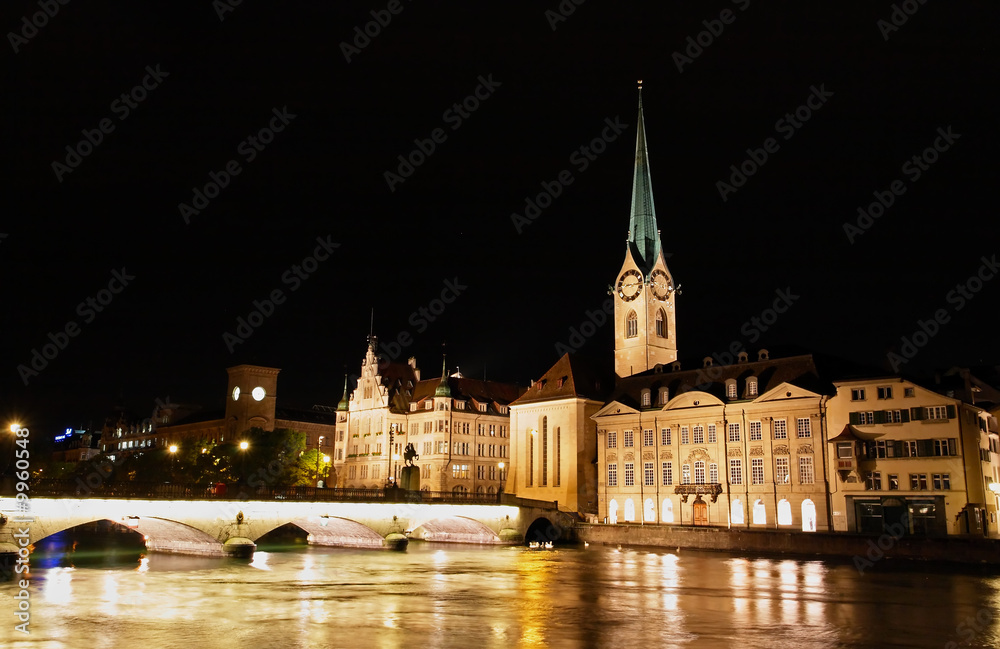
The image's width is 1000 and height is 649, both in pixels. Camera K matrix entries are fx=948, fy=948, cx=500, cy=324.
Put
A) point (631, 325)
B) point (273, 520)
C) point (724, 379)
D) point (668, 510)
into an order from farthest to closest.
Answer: point (631, 325), point (724, 379), point (668, 510), point (273, 520)

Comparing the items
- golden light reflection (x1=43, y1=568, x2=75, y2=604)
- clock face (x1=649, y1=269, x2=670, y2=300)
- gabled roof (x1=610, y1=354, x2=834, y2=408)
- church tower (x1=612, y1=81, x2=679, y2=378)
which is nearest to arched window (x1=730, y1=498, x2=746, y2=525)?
gabled roof (x1=610, y1=354, x2=834, y2=408)

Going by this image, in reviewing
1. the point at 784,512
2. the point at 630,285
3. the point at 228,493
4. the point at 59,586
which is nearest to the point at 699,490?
the point at 784,512

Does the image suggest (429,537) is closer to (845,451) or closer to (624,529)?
(624,529)

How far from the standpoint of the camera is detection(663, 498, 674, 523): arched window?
77.9 metres

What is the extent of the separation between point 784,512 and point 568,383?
2499 centimetres

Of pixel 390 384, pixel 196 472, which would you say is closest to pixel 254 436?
pixel 196 472

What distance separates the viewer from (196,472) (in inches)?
3745

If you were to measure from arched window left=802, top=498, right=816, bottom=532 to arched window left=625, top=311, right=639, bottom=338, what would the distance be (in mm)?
35036

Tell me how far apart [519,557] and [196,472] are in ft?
156

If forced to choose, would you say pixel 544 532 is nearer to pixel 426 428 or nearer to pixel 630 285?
pixel 426 428

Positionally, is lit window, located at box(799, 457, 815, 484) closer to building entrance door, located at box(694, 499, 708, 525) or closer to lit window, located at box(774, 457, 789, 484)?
lit window, located at box(774, 457, 789, 484)

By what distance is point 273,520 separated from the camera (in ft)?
189

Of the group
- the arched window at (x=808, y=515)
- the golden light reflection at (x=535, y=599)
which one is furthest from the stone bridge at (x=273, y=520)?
the arched window at (x=808, y=515)

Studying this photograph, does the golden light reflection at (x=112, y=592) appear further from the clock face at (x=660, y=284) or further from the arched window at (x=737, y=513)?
the clock face at (x=660, y=284)
